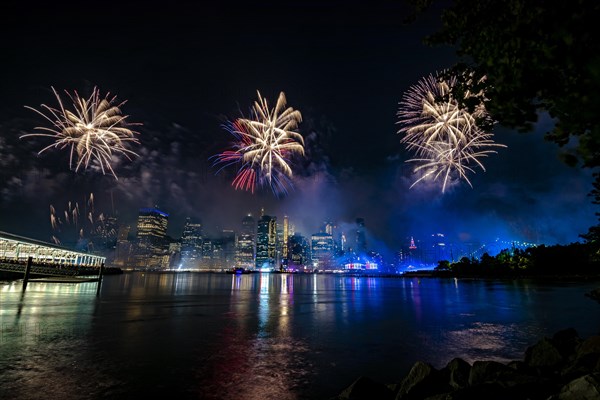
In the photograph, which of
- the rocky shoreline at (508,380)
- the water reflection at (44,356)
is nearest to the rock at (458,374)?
the rocky shoreline at (508,380)

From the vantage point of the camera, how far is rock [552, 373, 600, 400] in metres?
5.84

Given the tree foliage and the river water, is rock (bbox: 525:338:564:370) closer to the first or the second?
the river water

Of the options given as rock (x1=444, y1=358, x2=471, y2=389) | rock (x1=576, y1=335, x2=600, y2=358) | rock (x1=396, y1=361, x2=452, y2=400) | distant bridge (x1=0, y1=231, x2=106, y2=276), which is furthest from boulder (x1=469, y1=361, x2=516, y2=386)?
distant bridge (x1=0, y1=231, x2=106, y2=276)

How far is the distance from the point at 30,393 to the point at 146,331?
1080 cm

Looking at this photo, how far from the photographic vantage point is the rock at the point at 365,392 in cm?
832

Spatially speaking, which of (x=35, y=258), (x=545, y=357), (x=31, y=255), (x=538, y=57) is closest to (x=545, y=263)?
(x=545, y=357)

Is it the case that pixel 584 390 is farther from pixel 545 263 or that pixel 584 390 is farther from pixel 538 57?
pixel 545 263

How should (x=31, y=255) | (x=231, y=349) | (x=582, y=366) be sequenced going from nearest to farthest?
(x=582, y=366), (x=231, y=349), (x=31, y=255)

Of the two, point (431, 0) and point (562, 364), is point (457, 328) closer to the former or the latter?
point (562, 364)

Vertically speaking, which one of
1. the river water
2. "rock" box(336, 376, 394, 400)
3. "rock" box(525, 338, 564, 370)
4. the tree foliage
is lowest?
the river water

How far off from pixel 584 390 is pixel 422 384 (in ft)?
12.0

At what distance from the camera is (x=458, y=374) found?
9531 millimetres

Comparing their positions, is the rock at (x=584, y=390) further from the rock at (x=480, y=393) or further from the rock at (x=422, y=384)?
the rock at (x=422, y=384)

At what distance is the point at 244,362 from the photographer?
558 inches
